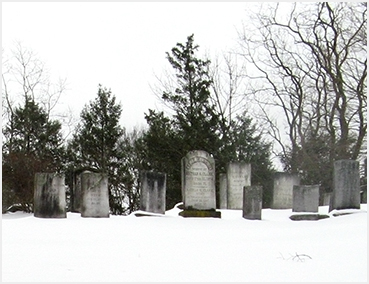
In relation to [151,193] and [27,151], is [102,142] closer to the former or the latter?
[27,151]

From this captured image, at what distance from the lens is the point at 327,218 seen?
1199 cm

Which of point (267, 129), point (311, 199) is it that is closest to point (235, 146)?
point (267, 129)

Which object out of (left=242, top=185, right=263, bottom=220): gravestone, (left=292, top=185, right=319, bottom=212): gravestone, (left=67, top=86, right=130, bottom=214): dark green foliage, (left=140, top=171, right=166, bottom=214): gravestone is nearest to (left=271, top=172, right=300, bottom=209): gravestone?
(left=292, top=185, right=319, bottom=212): gravestone

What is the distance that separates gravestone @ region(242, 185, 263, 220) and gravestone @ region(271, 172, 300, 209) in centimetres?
486

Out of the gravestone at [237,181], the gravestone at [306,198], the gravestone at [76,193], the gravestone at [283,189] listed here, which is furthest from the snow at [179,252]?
the gravestone at [283,189]

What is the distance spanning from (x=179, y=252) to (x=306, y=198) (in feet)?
25.2

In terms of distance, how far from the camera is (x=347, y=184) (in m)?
12.0

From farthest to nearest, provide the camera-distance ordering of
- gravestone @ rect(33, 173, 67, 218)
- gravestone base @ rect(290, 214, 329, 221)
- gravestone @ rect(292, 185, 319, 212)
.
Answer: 1. gravestone @ rect(292, 185, 319, 212)
2. gravestone base @ rect(290, 214, 329, 221)
3. gravestone @ rect(33, 173, 67, 218)

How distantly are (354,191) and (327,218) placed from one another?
0.86 m

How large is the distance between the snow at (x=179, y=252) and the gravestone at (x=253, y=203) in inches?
78.5

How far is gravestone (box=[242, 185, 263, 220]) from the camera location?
12.6 metres

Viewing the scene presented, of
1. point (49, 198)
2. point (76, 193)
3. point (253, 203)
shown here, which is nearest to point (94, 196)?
point (49, 198)

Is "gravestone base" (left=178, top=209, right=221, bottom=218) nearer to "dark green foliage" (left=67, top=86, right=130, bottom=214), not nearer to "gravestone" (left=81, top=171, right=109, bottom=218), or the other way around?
"gravestone" (left=81, top=171, right=109, bottom=218)

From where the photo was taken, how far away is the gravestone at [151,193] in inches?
510
